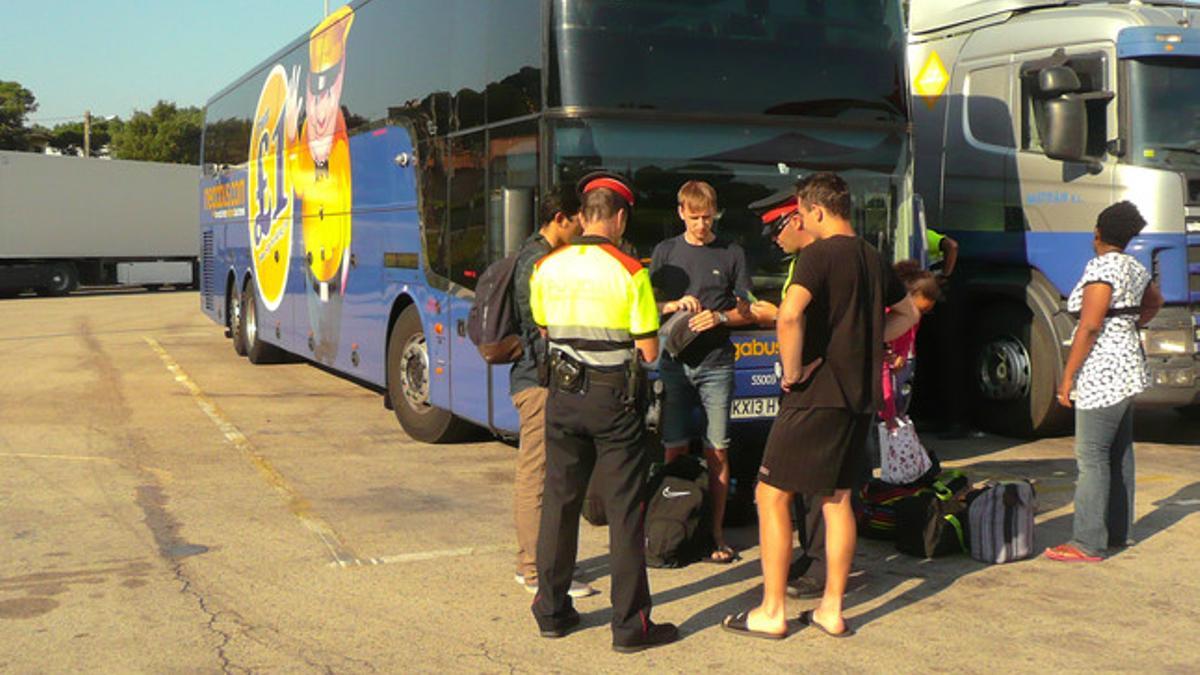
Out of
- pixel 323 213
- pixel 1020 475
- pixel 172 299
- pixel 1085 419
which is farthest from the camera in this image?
pixel 172 299

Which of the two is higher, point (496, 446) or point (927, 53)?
point (927, 53)

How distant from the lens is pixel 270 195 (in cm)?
1458

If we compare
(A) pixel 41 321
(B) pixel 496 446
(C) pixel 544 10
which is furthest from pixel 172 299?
(C) pixel 544 10

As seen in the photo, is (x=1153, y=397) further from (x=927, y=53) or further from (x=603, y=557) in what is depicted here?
(x=603, y=557)

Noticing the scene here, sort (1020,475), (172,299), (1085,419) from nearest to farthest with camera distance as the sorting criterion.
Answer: (1085,419) < (1020,475) < (172,299)

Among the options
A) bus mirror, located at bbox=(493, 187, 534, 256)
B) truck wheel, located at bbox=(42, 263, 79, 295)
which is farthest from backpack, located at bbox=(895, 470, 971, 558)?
truck wheel, located at bbox=(42, 263, 79, 295)

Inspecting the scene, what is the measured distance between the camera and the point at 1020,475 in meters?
8.77

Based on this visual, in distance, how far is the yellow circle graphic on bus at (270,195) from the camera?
13922 mm

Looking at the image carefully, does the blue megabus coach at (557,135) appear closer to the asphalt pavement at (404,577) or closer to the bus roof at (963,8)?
the asphalt pavement at (404,577)

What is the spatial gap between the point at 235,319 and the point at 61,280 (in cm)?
2195

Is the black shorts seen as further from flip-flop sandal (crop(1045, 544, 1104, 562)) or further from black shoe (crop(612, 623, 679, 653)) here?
flip-flop sandal (crop(1045, 544, 1104, 562))

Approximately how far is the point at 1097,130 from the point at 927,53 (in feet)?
8.23

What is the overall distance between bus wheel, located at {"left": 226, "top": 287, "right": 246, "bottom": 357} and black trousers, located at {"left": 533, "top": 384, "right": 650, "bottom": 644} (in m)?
12.7

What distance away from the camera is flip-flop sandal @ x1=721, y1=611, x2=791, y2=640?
5082 mm
